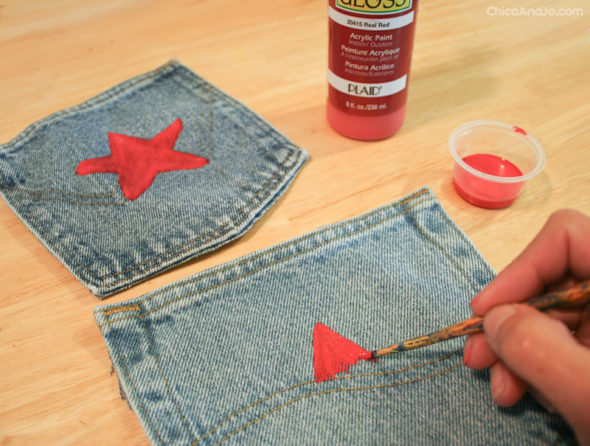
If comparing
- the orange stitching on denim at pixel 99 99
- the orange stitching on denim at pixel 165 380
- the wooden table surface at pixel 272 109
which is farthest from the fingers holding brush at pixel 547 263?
the orange stitching on denim at pixel 99 99

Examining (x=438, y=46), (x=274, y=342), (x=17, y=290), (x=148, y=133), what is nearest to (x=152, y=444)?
(x=274, y=342)

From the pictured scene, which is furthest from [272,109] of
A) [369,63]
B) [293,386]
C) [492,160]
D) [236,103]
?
[293,386]

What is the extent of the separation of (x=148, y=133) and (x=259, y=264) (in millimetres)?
298

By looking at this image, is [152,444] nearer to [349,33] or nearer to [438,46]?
[349,33]

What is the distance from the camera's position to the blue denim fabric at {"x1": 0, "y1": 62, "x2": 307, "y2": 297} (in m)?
0.54

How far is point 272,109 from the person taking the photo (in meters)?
0.74

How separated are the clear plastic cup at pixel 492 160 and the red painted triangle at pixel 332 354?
0.26 m

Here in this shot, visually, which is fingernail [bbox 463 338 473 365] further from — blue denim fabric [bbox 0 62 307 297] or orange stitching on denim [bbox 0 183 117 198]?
orange stitching on denim [bbox 0 183 117 198]

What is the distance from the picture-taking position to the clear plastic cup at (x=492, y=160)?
0.57m

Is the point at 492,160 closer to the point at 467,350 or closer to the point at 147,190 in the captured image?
the point at 467,350

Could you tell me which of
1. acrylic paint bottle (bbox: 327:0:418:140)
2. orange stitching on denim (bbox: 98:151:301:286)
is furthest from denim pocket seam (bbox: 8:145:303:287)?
acrylic paint bottle (bbox: 327:0:418:140)

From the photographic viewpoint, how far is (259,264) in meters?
0.51

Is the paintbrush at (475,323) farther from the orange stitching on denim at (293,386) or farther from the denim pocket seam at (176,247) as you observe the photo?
the denim pocket seam at (176,247)

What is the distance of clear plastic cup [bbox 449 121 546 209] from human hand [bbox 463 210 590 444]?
155 millimetres
